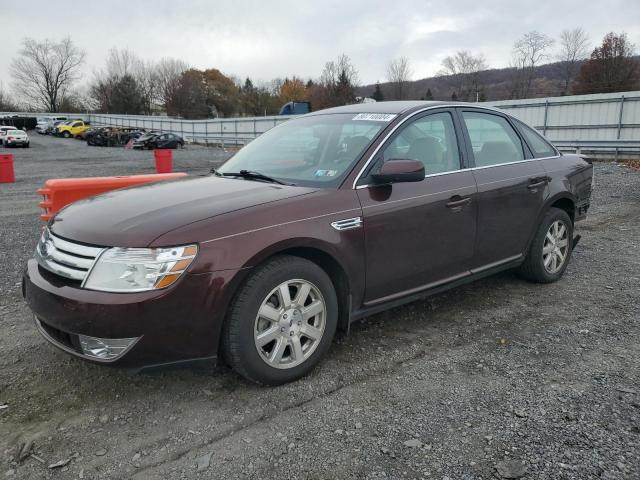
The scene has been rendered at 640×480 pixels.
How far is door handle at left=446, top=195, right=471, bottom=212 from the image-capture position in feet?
12.4

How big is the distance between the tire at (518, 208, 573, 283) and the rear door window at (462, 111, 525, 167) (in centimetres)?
69

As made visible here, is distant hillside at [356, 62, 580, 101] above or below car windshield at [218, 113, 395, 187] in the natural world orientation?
above

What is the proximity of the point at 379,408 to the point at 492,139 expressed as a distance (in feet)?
8.85

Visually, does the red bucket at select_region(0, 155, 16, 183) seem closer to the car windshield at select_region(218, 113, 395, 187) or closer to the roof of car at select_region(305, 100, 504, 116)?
the car windshield at select_region(218, 113, 395, 187)

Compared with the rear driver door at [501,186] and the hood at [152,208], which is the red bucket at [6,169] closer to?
the hood at [152,208]

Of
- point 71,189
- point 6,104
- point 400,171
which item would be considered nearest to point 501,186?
point 400,171

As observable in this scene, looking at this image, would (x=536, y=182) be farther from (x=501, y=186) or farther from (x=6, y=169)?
(x=6, y=169)

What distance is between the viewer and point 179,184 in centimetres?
367

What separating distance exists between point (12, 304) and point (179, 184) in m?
2.13

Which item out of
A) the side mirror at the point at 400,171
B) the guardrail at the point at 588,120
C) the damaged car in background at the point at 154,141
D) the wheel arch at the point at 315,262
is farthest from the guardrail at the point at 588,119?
the damaged car in background at the point at 154,141

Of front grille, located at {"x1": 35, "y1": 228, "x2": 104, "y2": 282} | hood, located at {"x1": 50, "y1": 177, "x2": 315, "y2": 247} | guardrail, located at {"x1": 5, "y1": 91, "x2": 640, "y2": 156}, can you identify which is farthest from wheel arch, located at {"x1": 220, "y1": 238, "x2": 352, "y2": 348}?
guardrail, located at {"x1": 5, "y1": 91, "x2": 640, "y2": 156}

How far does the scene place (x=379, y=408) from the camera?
2.84 meters

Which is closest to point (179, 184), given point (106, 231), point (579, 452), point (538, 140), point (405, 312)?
point (106, 231)

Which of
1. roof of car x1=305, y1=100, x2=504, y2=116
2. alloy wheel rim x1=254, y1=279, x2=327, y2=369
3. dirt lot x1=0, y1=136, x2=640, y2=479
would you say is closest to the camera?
dirt lot x1=0, y1=136, x2=640, y2=479
